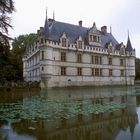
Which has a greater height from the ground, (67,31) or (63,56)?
(67,31)

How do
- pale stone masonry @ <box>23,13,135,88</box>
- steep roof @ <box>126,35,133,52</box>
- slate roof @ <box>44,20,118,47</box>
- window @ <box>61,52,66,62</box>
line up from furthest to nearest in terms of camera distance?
steep roof @ <box>126,35,133,52</box> → window @ <box>61,52,66,62</box> → slate roof @ <box>44,20,118,47</box> → pale stone masonry @ <box>23,13,135,88</box>

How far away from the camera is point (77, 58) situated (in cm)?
3709

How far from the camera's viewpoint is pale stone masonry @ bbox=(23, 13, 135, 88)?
33531 millimetres

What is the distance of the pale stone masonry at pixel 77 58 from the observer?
110 feet

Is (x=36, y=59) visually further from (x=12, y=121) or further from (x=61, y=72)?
(x=12, y=121)

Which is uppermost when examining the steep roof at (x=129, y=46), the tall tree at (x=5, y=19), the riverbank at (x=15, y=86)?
the steep roof at (x=129, y=46)

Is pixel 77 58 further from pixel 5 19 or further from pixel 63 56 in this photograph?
pixel 5 19

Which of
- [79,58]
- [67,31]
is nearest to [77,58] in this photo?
[79,58]

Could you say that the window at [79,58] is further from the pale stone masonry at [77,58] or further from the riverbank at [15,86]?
the riverbank at [15,86]

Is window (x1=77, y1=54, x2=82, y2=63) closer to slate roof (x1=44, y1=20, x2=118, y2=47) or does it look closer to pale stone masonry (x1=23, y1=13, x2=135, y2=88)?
pale stone masonry (x1=23, y1=13, x2=135, y2=88)

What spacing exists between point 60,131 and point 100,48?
33880 mm

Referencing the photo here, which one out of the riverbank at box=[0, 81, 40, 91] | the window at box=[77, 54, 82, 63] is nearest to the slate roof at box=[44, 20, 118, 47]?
the window at box=[77, 54, 82, 63]

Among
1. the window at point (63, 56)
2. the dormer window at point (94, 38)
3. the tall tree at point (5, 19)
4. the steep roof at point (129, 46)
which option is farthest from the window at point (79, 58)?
the tall tree at point (5, 19)

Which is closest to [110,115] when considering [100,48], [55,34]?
[55,34]
